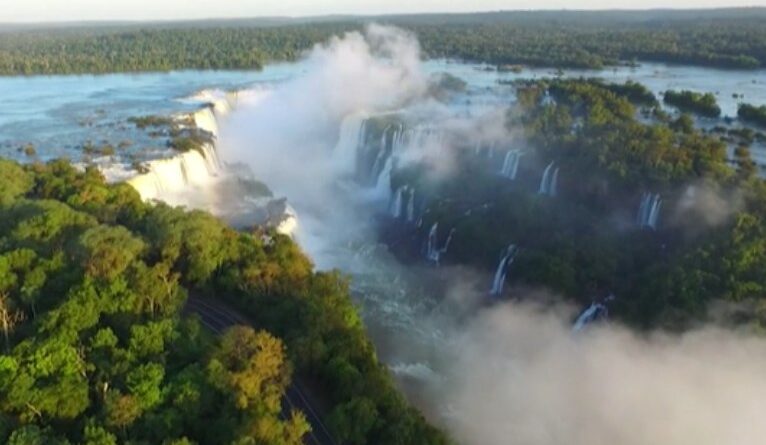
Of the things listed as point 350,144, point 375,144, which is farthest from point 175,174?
point 350,144

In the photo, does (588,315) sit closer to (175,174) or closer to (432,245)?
(432,245)

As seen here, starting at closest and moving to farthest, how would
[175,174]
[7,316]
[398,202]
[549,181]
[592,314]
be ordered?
[7,316] < [592,314] < [549,181] < [175,174] < [398,202]

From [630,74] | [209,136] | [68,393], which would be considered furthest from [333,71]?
[68,393]

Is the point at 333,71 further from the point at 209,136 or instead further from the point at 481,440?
the point at 481,440

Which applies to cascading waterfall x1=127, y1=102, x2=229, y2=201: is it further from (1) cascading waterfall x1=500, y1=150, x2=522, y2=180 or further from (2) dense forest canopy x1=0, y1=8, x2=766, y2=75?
(2) dense forest canopy x1=0, y1=8, x2=766, y2=75

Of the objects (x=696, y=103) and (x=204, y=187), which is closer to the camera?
(x=204, y=187)
